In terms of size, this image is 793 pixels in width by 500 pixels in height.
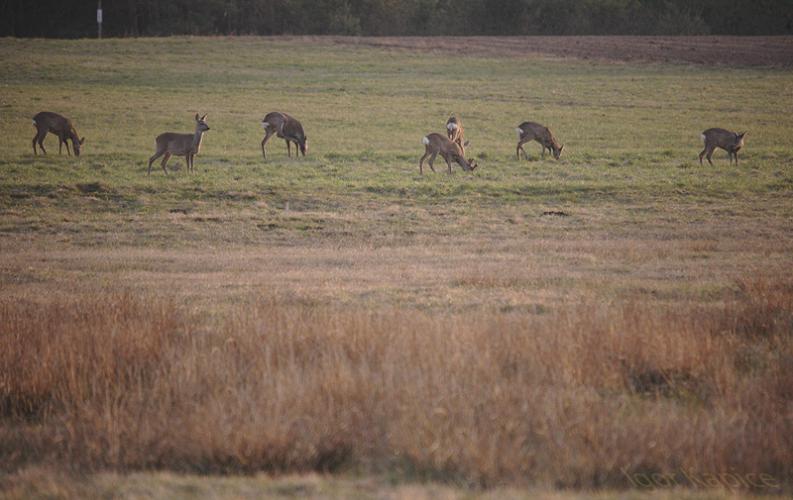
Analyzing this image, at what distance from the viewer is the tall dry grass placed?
6.71 meters

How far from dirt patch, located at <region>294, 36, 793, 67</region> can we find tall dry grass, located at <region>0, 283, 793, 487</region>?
5403cm

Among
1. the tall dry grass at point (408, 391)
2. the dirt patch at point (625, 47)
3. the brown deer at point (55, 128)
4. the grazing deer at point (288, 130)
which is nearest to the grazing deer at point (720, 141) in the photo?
the grazing deer at point (288, 130)

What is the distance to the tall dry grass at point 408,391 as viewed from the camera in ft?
22.0

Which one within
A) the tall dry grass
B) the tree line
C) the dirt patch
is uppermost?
the tree line

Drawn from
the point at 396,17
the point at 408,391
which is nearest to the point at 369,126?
the point at 408,391

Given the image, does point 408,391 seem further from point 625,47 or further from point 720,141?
point 625,47

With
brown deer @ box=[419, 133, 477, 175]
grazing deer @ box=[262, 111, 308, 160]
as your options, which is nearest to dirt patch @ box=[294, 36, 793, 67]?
grazing deer @ box=[262, 111, 308, 160]

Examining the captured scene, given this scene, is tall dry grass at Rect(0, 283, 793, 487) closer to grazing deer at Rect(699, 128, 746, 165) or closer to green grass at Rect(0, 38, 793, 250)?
green grass at Rect(0, 38, 793, 250)

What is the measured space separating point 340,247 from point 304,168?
32.9ft

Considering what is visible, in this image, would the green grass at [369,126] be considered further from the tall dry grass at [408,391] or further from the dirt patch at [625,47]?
the tall dry grass at [408,391]

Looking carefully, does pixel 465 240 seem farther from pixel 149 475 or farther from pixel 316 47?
pixel 316 47


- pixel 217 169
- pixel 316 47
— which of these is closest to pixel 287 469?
pixel 217 169

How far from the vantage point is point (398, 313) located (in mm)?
9930

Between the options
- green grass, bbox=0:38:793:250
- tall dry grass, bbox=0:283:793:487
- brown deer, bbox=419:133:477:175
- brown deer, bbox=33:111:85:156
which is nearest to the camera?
tall dry grass, bbox=0:283:793:487
